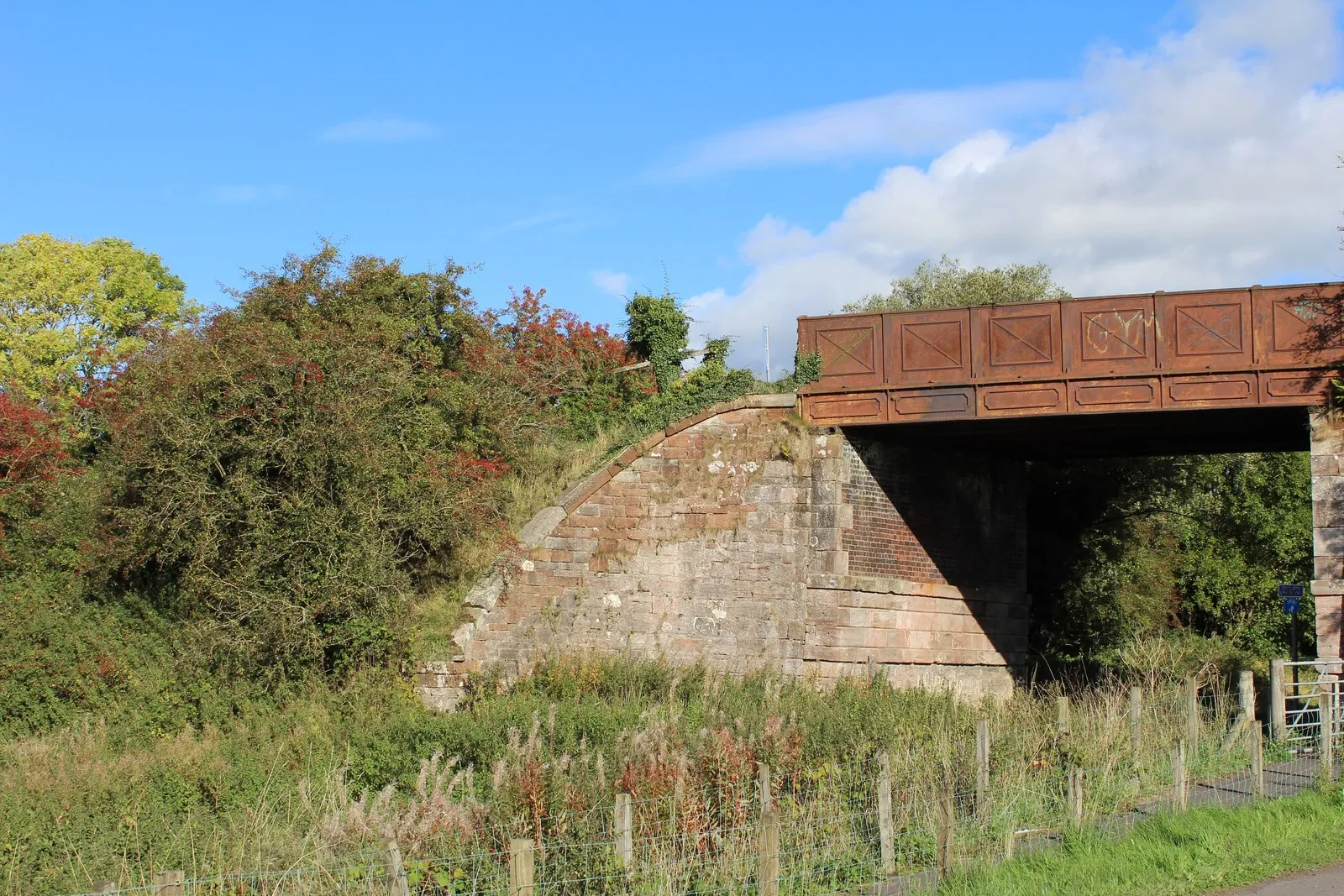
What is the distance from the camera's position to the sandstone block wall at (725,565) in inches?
746

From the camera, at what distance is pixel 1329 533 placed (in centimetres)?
1800

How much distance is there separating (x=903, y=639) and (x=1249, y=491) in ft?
69.3

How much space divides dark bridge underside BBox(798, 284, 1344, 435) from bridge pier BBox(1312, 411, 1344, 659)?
1.76 ft

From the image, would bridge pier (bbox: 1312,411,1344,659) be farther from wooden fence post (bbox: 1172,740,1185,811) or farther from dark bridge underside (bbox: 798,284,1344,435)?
wooden fence post (bbox: 1172,740,1185,811)

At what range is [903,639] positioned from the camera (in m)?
20.3

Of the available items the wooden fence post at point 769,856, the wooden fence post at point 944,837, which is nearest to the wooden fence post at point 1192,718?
the wooden fence post at point 944,837

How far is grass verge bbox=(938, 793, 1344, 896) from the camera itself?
917cm

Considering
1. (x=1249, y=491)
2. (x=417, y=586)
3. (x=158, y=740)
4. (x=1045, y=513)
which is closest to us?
(x=158, y=740)

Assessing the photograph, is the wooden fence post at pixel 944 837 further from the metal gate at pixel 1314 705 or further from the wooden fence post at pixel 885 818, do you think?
the metal gate at pixel 1314 705

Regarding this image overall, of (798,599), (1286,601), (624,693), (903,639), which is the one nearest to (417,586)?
A: (624,693)

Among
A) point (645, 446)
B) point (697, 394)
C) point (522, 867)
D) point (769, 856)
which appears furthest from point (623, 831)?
point (697, 394)

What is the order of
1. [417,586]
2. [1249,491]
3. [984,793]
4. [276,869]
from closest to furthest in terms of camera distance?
[276,869] → [984,793] → [417,586] → [1249,491]

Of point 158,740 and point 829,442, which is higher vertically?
point 829,442

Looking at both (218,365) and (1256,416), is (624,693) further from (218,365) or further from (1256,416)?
(1256,416)
